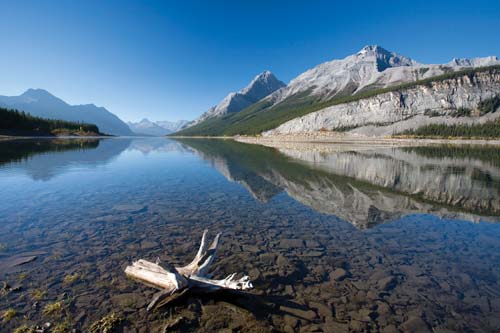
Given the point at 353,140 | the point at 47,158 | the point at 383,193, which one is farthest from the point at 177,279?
the point at 353,140

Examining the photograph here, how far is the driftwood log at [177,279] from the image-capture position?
25.4ft

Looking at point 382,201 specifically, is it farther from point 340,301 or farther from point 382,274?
point 340,301

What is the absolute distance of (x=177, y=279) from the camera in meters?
7.80

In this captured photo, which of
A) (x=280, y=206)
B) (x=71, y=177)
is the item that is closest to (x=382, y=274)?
(x=280, y=206)

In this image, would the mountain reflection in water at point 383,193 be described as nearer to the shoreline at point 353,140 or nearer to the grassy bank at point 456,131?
the shoreline at point 353,140

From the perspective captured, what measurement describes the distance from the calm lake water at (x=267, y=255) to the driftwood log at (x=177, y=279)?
0.38 m

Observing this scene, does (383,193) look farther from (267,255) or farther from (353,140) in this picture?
(353,140)

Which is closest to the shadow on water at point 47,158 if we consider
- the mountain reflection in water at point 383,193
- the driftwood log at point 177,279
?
the mountain reflection in water at point 383,193

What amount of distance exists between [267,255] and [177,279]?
16.8 ft

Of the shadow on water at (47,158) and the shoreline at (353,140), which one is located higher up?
the shoreline at (353,140)

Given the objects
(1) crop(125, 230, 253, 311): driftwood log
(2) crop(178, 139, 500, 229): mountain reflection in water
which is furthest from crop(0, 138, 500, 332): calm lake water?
(1) crop(125, 230, 253, 311): driftwood log

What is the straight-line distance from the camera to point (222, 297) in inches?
332

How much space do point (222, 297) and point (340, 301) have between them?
13.4 ft

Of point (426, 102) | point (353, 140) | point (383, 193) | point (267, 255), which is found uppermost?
point (426, 102)
